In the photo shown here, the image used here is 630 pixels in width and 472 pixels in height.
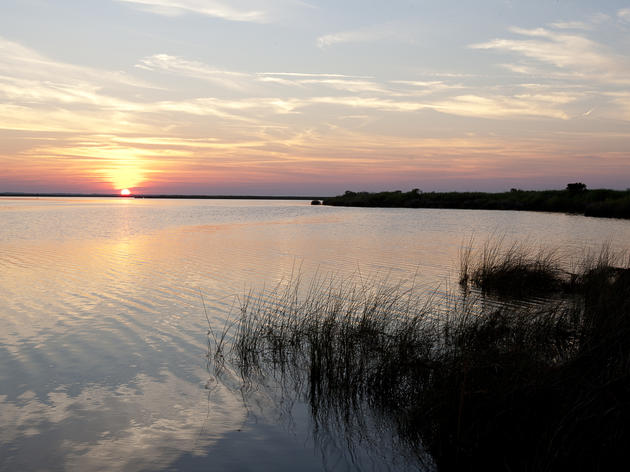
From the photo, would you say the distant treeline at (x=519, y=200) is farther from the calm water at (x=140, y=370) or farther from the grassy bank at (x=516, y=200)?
the calm water at (x=140, y=370)

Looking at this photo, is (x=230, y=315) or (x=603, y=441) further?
(x=230, y=315)

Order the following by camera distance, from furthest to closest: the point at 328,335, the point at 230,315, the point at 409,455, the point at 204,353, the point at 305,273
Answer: the point at 305,273 → the point at 230,315 → the point at 204,353 → the point at 328,335 → the point at 409,455

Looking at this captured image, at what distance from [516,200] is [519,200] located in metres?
0.73

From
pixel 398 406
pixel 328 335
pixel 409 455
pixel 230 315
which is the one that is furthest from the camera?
pixel 230 315

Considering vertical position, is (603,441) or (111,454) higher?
(603,441)

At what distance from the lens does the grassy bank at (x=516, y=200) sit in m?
60.9

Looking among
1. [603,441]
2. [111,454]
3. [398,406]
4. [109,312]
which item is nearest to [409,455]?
[398,406]

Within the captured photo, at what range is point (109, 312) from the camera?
43.6 ft

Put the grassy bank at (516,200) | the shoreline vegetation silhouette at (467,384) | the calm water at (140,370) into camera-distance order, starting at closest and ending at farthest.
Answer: the shoreline vegetation silhouette at (467,384) → the calm water at (140,370) → the grassy bank at (516,200)

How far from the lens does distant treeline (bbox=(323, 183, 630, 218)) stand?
61.0m

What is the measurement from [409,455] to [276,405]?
2.34m

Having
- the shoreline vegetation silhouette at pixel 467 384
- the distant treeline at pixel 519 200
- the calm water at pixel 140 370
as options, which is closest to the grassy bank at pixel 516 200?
the distant treeline at pixel 519 200

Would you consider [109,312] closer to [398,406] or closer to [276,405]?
[276,405]

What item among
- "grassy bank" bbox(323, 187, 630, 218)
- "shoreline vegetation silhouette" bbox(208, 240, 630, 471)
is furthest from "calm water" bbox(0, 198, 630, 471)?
"grassy bank" bbox(323, 187, 630, 218)
